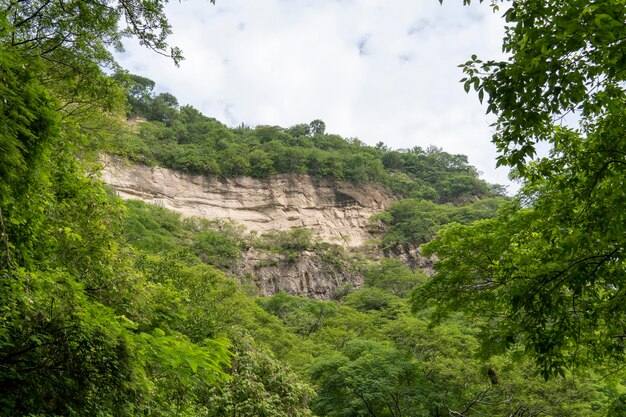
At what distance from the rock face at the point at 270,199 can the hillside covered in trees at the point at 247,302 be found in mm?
26946

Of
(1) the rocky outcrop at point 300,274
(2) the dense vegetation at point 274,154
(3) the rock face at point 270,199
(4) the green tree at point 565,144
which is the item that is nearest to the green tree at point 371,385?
(4) the green tree at point 565,144

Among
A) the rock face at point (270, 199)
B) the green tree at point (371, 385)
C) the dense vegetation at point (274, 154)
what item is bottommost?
the green tree at point (371, 385)

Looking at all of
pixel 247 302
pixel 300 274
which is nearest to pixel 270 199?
pixel 300 274

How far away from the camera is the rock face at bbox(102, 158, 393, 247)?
42.5 m

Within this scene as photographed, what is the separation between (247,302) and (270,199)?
31548mm

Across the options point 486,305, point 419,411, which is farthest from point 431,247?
point 419,411

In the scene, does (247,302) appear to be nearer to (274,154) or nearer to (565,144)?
(565,144)

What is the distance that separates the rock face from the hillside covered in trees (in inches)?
1061

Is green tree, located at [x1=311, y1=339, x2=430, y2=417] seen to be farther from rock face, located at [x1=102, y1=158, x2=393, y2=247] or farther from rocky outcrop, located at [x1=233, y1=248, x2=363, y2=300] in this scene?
rock face, located at [x1=102, y1=158, x2=393, y2=247]

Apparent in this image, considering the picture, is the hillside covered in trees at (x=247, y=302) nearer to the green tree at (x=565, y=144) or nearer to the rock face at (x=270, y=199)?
the green tree at (x=565, y=144)

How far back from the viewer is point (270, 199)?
48156 millimetres

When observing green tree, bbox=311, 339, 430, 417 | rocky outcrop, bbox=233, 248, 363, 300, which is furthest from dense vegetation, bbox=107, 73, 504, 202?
green tree, bbox=311, 339, 430, 417

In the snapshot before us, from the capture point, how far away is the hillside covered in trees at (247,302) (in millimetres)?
2994

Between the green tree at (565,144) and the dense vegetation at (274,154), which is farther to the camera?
the dense vegetation at (274,154)
